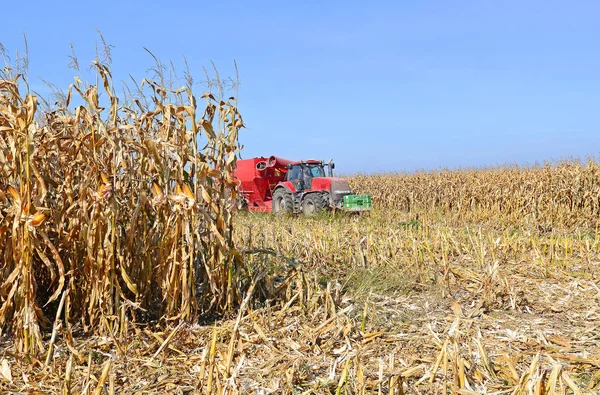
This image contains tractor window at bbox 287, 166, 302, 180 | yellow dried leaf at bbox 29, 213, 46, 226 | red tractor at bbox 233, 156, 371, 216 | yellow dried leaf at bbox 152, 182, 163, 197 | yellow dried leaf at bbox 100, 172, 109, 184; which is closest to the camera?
yellow dried leaf at bbox 29, 213, 46, 226

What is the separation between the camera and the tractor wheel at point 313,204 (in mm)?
12539

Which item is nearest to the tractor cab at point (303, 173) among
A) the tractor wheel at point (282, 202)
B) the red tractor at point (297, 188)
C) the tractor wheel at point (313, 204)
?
the red tractor at point (297, 188)

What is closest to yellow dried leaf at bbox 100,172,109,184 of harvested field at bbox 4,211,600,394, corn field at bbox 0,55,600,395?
corn field at bbox 0,55,600,395

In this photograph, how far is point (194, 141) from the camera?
12.7 ft

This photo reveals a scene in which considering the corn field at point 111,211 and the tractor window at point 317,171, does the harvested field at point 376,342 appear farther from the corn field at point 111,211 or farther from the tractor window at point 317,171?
the tractor window at point 317,171

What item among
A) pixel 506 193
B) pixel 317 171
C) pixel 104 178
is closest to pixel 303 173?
pixel 317 171

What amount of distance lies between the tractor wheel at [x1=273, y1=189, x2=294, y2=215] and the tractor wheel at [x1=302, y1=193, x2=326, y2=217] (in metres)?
0.44

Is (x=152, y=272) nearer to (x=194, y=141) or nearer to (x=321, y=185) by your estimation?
(x=194, y=141)

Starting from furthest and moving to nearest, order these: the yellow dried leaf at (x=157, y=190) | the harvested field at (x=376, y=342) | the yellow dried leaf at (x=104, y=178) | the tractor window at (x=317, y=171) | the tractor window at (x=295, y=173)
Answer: the tractor window at (x=317, y=171) < the tractor window at (x=295, y=173) < the yellow dried leaf at (x=157, y=190) < the yellow dried leaf at (x=104, y=178) < the harvested field at (x=376, y=342)

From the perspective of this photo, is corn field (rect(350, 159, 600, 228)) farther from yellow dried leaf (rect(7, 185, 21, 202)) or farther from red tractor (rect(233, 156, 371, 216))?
yellow dried leaf (rect(7, 185, 21, 202))

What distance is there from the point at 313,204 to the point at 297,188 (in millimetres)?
970

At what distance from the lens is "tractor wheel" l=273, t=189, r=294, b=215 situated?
521 inches

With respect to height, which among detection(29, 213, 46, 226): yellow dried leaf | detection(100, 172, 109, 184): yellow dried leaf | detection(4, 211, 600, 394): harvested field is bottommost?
detection(4, 211, 600, 394): harvested field

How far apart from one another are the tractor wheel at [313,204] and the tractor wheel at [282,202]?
17.3 inches
